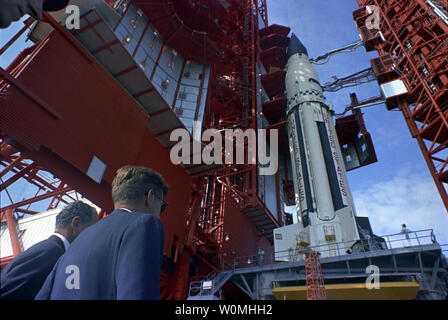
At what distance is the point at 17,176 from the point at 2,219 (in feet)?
19.9

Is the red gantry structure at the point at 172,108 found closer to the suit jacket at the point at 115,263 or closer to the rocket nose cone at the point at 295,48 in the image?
the rocket nose cone at the point at 295,48

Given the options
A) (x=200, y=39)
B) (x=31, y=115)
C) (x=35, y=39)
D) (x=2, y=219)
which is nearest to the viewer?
(x=31, y=115)

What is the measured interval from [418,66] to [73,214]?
89.0 ft

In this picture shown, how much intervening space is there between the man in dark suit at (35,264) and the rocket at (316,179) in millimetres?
14229

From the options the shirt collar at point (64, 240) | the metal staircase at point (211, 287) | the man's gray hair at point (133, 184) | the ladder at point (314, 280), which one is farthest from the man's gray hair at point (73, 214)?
the metal staircase at point (211, 287)

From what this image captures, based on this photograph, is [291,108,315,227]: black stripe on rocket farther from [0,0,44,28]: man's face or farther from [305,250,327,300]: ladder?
[0,0,44,28]: man's face

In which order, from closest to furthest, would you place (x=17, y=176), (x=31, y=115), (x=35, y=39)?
(x=31, y=115)
(x=17, y=176)
(x=35, y=39)

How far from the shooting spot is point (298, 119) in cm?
2475

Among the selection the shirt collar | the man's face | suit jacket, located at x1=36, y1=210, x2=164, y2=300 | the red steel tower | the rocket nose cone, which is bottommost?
suit jacket, located at x1=36, y1=210, x2=164, y2=300

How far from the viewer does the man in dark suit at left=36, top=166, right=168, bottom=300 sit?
4.96 ft

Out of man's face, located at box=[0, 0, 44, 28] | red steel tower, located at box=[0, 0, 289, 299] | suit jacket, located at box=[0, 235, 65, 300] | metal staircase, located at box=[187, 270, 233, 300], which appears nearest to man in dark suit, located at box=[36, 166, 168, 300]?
suit jacket, located at box=[0, 235, 65, 300]

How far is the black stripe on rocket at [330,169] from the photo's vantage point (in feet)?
63.5
